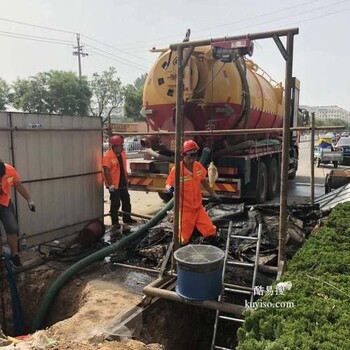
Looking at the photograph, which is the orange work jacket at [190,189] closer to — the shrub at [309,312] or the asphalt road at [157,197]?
the shrub at [309,312]

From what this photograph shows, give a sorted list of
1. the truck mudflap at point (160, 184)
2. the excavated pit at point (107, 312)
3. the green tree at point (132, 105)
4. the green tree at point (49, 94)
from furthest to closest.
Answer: the green tree at point (132, 105), the green tree at point (49, 94), the truck mudflap at point (160, 184), the excavated pit at point (107, 312)

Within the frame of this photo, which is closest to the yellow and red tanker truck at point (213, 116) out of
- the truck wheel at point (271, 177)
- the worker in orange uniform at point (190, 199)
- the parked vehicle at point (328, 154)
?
the truck wheel at point (271, 177)

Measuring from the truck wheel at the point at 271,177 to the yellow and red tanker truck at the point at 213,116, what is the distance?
19.7 inches

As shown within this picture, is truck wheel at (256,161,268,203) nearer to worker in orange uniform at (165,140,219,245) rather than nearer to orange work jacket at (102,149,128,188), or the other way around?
orange work jacket at (102,149,128,188)

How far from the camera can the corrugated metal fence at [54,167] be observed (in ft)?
19.5

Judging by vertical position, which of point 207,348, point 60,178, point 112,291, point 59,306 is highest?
point 60,178

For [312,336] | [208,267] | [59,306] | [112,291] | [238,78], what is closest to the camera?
[312,336]

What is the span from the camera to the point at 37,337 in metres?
3.51

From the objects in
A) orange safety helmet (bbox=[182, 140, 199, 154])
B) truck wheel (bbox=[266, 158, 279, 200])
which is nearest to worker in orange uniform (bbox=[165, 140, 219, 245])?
orange safety helmet (bbox=[182, 140, 199, 154])

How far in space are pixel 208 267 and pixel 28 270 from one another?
279cm

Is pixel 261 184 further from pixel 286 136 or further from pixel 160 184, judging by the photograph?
pixel 286 136

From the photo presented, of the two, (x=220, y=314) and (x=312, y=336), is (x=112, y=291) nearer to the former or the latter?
(x=220, y=314)

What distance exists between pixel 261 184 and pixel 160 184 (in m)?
2.63

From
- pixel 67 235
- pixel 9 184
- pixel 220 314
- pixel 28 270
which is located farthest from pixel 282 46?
pixel 67 235
